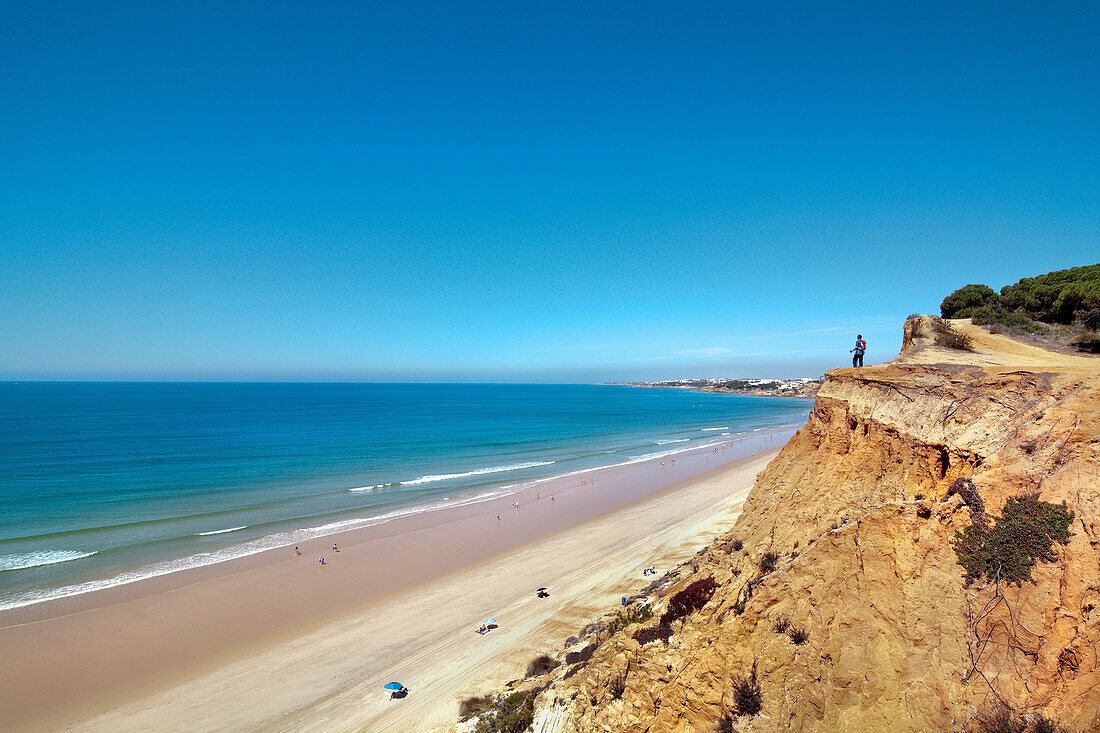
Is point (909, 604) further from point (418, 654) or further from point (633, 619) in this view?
point (418, 654)

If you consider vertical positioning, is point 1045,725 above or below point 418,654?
above

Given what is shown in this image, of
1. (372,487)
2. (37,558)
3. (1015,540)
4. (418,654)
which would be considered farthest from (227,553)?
(1015,540)

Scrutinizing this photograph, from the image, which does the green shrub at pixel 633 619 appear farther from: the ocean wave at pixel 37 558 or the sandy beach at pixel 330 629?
the ocean wave at pixel 37 558

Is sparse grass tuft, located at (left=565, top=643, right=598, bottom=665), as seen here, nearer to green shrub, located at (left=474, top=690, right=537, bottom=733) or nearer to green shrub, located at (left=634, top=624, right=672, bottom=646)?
green shrub, located at (left=474, top=690, right=537, bottom=733)

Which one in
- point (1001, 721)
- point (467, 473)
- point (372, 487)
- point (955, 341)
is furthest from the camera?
point (467, 473)

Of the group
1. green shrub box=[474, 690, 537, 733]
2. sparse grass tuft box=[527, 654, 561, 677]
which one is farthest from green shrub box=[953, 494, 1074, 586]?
sparse grass tuft box=[527, 654, 561, 677]

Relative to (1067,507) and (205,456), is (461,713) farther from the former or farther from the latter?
(205,456)

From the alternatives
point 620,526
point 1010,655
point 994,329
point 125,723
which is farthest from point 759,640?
point 620,526
